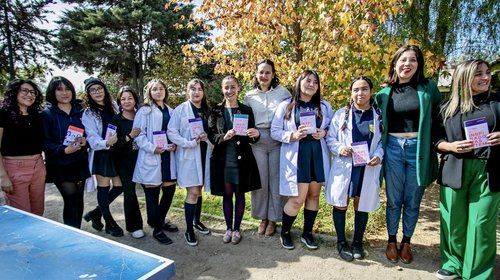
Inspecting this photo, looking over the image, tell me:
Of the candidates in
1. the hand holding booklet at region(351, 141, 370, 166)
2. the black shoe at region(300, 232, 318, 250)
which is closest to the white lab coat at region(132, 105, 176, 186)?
the black shoe at region(300, 232, 318, 250)

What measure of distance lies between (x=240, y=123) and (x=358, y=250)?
6.72 ft

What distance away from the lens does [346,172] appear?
3.64 meters

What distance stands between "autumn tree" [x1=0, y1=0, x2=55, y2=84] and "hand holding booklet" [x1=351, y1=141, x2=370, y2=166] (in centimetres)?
2119

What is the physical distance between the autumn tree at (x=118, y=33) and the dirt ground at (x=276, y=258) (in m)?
15.1

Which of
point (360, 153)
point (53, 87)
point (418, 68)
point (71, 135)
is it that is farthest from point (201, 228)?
point (418, 68)

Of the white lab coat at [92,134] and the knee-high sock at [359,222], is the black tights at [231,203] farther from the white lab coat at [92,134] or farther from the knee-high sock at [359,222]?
the white lab coat at [92,134]

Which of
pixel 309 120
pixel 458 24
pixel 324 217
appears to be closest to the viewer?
pixel 309 120

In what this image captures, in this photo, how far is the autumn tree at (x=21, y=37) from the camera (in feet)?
59.7

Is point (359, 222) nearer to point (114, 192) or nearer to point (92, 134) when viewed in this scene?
point (114, 192)

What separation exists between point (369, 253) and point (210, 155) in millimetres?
2292

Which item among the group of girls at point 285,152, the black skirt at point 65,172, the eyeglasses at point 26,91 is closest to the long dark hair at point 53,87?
the group of girls at point 285,152

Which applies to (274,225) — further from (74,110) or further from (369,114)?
(74,110)

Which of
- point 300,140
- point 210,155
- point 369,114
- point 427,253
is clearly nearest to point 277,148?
point 300,140

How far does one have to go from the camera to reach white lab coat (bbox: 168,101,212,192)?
4.08 meters
